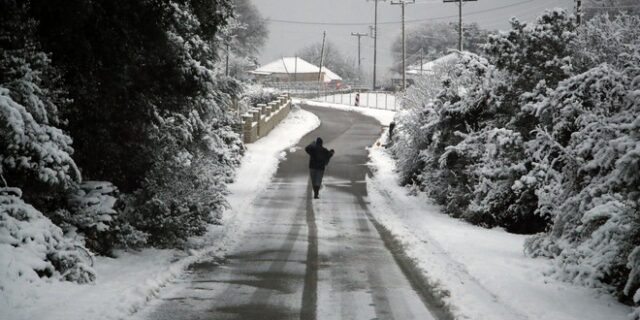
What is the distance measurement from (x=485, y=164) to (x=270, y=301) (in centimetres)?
1044

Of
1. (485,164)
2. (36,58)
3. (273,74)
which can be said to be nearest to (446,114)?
(485,164)

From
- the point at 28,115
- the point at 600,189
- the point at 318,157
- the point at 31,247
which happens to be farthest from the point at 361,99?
the point at 28,115

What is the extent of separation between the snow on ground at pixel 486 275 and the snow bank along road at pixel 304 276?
17.3 inches

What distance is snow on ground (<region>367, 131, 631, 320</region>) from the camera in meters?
8.38

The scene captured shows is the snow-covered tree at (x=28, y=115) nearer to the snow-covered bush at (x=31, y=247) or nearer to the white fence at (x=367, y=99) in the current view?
the snow-covered bush at (x=31, y=247)

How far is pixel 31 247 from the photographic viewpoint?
810 centimetres

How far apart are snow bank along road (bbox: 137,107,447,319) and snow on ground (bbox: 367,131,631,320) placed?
1.44 feet

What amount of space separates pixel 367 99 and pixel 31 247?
6756 centimetres

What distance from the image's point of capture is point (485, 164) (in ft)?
57.3

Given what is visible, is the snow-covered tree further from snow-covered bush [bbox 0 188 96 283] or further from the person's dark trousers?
the person's dark trousers

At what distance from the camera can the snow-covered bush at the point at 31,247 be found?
7.84m

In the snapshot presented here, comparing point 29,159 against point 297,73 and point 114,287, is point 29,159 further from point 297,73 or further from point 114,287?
point 297,73

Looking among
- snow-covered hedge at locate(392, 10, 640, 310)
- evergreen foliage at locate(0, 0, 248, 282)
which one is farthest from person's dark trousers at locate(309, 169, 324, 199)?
evergreen foliage at locate(0, 0, 248, 282)

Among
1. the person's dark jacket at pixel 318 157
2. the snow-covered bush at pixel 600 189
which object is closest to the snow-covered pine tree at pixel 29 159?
the snow-covered bush at pixel 600 189
